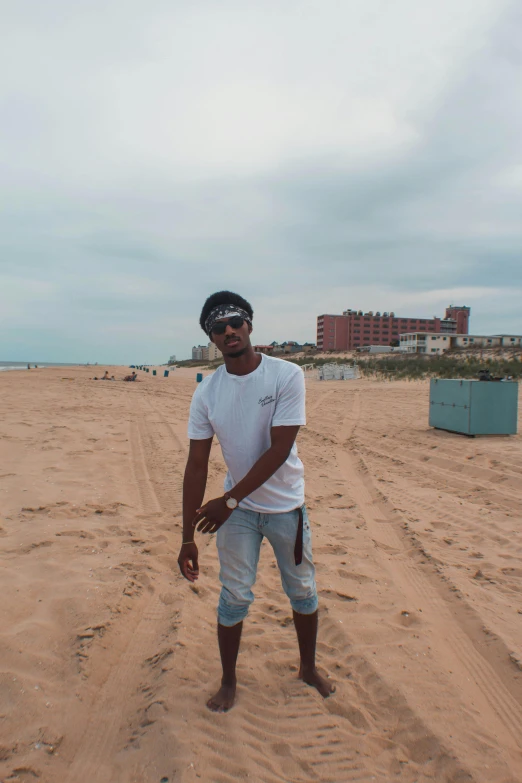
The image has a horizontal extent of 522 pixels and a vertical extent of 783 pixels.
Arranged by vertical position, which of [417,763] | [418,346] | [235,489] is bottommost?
[417,763]

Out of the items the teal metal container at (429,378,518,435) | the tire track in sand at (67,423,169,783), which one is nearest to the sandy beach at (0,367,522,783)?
the tire track in sand at (67,423,169,783)

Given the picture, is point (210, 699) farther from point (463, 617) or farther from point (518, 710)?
point (463, 617)

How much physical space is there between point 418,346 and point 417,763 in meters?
72.6

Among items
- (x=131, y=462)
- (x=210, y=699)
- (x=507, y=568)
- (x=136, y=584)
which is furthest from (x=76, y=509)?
(x=507, y=568)

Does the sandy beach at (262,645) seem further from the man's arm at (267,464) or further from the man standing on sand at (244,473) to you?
the man's arm at (267,464)

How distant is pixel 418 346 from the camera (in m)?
70.6

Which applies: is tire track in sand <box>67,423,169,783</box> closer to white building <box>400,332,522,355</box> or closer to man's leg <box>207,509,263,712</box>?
man's leg <box>207,509,263,712</box>

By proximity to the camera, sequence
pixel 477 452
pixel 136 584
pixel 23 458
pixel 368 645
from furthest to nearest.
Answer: pixel 477 452
pixel 23 458
pixel 136 584
pixel 368 645

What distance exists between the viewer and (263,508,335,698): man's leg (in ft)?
7.08

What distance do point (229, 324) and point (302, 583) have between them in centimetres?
124

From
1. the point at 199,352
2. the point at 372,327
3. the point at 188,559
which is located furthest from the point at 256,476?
the point at 199,352

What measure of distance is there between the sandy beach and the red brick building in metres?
102

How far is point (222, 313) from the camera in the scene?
7.23 ft

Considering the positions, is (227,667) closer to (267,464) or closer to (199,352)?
(267,464)
